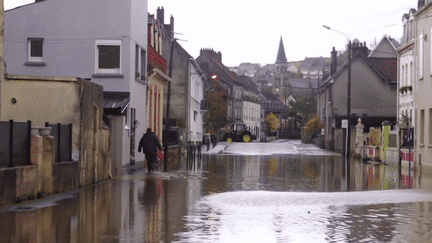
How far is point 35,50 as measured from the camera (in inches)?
1138

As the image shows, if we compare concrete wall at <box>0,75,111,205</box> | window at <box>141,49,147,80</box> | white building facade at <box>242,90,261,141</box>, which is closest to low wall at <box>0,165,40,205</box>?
concrete wall at <box>0,75,111,205</box>

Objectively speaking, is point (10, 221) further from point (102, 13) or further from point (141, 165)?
point (141, 165)

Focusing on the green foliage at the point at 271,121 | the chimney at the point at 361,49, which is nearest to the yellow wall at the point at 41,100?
the chimney at the point at 361,49

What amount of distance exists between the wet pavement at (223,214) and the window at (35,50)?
8.78m

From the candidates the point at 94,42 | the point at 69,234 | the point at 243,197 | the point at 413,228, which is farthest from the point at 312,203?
the point at 94,42

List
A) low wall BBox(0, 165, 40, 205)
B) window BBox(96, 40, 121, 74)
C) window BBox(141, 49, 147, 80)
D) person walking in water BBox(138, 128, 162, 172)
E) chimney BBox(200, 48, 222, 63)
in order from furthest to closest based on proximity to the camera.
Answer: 1. chimney BBox(200, 48, 222, 63)
2. window BBox(141, 49, 147, 80)
3. window BBox(96, 40, 121, 74)
4. person walking in water BBox(138, 128, 162, 172)
5. low wall BBox(0, 165, 40, 205)

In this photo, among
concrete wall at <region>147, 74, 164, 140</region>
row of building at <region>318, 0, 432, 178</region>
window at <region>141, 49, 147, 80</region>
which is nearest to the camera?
window at <region>141, 49, 147, 80</region>

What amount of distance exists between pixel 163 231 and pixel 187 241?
112 cm

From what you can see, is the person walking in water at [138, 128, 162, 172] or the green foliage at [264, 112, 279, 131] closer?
the person walking in water at [138, 128, 162, 172]

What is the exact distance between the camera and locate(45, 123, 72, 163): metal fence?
61.0 feet

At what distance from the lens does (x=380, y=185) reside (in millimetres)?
22406

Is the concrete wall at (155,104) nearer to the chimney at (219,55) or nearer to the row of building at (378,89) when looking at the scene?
the row of building at (378,89)

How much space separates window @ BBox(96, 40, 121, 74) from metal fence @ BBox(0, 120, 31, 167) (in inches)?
466

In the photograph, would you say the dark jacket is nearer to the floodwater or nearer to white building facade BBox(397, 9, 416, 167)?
the floodwater
